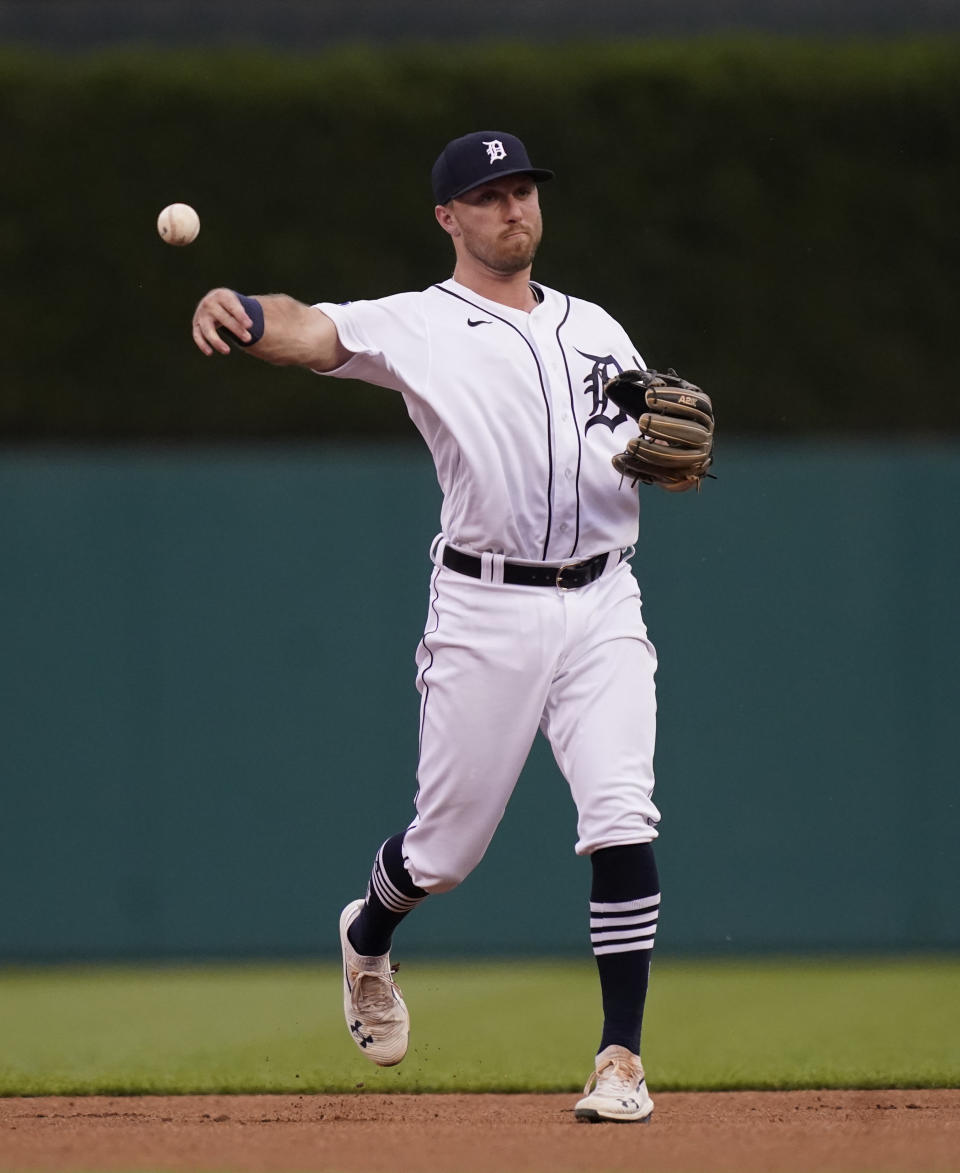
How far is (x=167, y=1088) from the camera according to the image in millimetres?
5180

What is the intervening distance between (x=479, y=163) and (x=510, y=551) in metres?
0.87

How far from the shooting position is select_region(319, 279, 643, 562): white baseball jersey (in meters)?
4.33

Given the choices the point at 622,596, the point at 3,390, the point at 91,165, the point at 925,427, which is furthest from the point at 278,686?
the point at 622,596

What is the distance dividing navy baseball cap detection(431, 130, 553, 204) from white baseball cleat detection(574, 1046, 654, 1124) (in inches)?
75.4

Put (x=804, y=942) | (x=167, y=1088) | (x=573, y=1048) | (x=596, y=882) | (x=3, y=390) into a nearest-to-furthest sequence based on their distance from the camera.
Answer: (x=596, y=882) < (x=167, y=1088) < (x=573, y=1048) < (x=804, y=942) < (x=3, y=390)

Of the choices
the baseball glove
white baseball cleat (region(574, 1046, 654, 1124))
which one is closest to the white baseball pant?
the baseball glove

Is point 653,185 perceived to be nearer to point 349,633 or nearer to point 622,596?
point 349,633

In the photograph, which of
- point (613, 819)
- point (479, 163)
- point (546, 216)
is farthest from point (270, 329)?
point (546, 216)

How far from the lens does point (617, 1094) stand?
13.3 ft

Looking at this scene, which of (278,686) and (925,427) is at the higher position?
(925,427)

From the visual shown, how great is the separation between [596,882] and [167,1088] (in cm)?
157

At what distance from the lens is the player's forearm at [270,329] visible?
4.11 m

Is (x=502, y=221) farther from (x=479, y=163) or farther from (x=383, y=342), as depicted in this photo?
(x=383, y=342)

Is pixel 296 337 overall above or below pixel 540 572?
above
